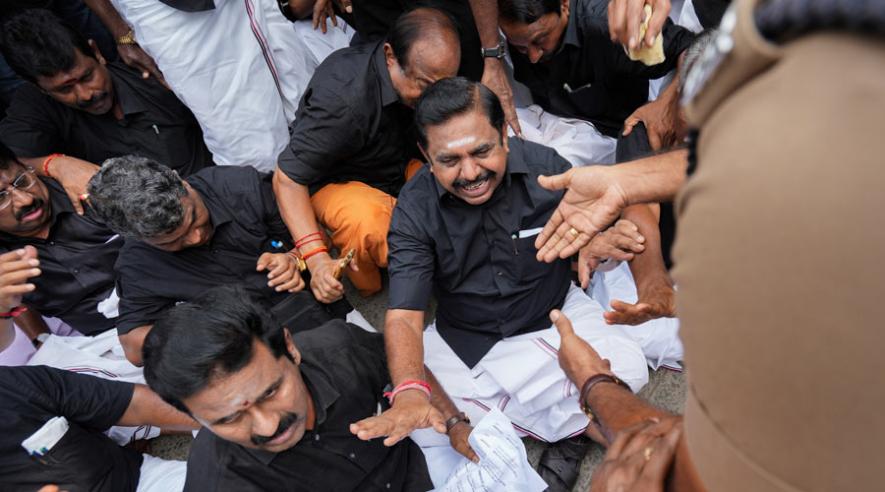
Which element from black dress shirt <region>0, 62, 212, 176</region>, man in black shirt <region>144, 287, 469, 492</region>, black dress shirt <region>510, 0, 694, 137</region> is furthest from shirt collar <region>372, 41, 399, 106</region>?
black dress shirt <region>0, 62, 212, 176</region>

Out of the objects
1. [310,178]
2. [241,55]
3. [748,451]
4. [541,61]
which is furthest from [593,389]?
[241,55]

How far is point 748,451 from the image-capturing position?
0.49 metres

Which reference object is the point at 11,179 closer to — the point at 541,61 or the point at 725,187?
the point at 541,61

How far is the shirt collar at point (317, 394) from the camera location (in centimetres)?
181

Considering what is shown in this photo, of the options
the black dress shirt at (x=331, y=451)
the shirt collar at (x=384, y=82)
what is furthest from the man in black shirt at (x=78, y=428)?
the shirt collar at (x=384, y=82)

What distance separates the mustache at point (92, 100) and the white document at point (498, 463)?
8.73 ft

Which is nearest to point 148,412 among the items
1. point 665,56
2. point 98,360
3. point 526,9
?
point 98,360

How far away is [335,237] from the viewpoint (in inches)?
118

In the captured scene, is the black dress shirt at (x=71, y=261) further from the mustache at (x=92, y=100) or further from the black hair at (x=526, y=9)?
the black hair at (x=526, y=9)

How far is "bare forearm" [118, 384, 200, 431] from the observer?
2365 mm

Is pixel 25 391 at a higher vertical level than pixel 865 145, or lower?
lower

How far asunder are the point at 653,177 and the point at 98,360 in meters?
2.75

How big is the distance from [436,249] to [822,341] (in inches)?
80.0

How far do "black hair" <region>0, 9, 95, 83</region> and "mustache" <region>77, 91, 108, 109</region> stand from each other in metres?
0.19
